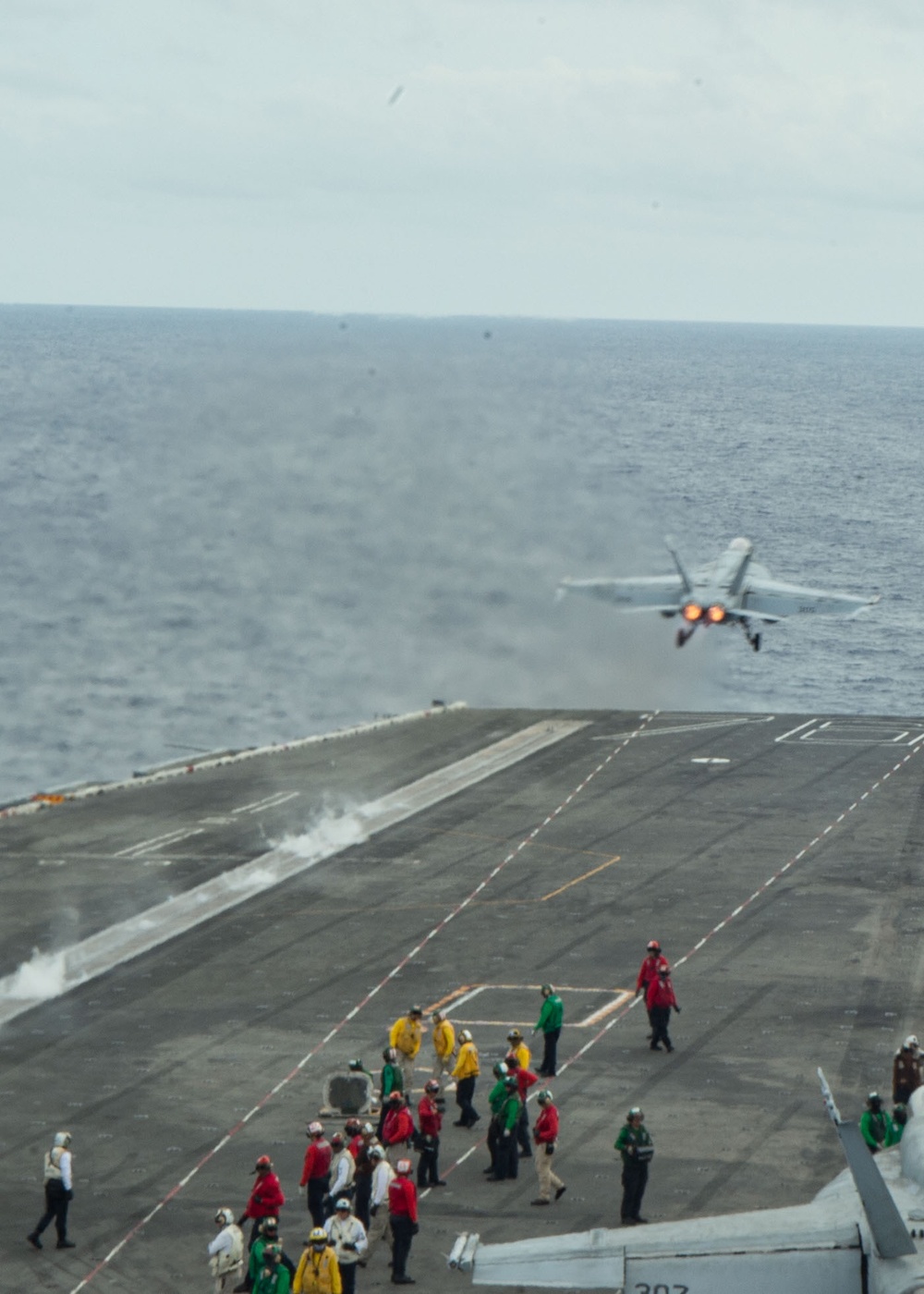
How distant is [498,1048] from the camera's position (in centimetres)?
3319

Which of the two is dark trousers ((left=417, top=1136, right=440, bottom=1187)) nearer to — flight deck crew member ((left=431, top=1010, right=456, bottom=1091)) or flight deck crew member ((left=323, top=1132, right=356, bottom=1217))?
flight deck crew member ((left=323, top=1132, right=356, bottom=1217))

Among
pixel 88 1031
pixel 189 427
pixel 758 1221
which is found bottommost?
pixel 88 1031

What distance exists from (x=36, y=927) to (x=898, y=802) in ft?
79.8

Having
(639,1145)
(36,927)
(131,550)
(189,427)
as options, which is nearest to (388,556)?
(131,550)

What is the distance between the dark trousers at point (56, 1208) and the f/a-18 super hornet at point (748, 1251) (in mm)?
13714

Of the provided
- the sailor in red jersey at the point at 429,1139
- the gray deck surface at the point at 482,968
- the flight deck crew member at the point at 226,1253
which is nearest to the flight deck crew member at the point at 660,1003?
the gray deck surface at the point at 482,968

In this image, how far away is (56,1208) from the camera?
81.8 feet

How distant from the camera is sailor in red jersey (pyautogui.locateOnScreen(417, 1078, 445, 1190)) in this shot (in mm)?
26656

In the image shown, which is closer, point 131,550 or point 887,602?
point 887,602

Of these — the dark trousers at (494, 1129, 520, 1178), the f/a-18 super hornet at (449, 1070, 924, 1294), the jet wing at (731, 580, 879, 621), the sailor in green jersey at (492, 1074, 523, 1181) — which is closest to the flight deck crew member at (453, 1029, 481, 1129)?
the sailor in green jersey at (492, 1074, 523, 1181)

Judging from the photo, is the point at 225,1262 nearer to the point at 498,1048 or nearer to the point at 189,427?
the point at 498,1048

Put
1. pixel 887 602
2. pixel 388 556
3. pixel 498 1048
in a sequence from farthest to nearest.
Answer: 1. pixel 388 556
2. pixel 887 602
3. pixel 498 1048

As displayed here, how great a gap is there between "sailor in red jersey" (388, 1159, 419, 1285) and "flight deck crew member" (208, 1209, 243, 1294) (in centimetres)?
201

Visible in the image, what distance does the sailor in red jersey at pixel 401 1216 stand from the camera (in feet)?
77.2
